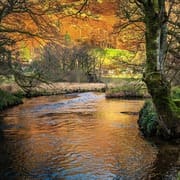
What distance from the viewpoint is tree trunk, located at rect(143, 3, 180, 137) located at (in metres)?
12.6

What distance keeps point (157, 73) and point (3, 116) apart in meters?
11.9

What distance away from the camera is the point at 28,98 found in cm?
3266

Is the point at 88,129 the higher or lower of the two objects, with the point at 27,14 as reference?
lower

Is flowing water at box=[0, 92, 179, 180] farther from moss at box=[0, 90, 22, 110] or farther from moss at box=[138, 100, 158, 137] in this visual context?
moss at box=[0, 90, 22, 110]

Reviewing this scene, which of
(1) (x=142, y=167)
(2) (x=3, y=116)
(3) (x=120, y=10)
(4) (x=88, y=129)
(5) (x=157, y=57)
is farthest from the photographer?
(2) (x=3, y=116)

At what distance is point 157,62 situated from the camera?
506 inches

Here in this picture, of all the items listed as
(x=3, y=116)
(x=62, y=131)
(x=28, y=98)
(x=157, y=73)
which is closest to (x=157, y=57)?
(x=157, y=73)

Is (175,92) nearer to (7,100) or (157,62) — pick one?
(157,62)

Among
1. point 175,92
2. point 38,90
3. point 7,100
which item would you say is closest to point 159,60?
point 175,92

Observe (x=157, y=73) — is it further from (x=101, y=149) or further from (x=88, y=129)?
(x=88, y=129)

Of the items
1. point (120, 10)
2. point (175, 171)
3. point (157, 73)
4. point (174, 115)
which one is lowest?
point (175, 171)

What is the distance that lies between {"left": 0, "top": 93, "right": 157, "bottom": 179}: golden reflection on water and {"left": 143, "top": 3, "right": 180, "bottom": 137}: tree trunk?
149 cm

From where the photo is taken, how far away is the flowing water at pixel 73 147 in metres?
11.0

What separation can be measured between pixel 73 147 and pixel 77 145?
1.12ft
